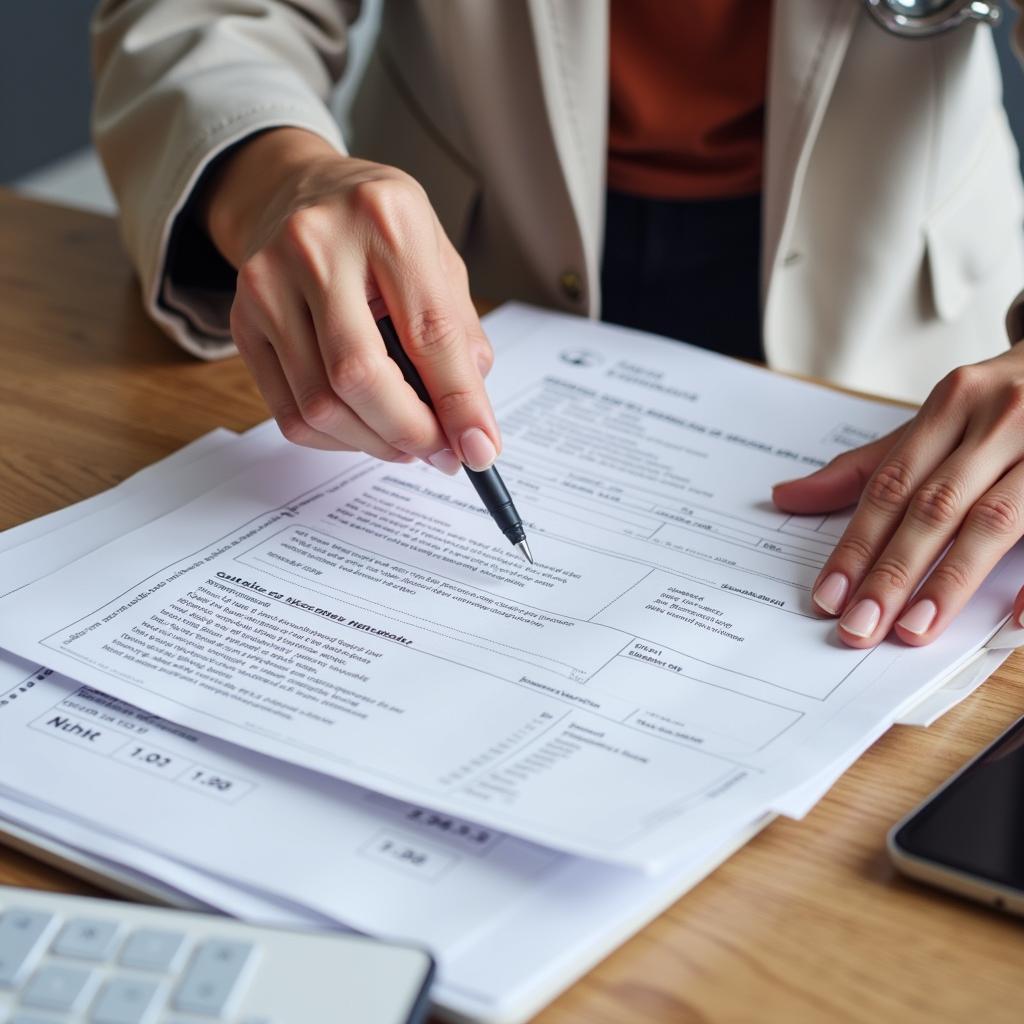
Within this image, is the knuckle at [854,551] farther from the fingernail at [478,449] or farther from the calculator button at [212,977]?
the calculator button at [212,977]

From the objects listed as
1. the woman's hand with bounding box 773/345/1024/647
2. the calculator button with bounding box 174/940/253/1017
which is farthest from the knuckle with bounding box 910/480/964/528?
the calculator button with bounding box 174/940/253/1017

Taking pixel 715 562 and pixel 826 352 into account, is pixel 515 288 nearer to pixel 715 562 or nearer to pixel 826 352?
pixel 826 352

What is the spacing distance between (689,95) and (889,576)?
26.2 inches

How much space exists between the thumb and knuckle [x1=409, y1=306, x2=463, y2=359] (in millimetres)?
200

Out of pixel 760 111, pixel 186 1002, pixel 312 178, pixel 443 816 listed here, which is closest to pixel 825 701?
pixel 443 816

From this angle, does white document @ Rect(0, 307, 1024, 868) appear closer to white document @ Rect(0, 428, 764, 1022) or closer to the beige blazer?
white document @ Rect(0, 428, 764, 1022)

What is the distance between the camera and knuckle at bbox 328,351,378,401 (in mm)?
628

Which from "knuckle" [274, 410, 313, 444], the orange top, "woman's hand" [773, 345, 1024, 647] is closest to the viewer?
"woman's hand" [773, 345, 1024, 647]

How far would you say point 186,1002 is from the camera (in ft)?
1.21

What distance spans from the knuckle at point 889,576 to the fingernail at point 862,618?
1 cm

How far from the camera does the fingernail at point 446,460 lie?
26.0 inches

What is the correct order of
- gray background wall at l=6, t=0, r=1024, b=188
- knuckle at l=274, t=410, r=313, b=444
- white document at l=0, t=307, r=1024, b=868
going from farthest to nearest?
1. gray background wall at l=6, t=0, r=1024, b=188
2. knuckle at l=274, t=410, r=313, b=444
3. white document at l=0, t=307, r=1024, b=868

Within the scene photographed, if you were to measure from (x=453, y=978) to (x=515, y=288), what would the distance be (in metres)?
0.81

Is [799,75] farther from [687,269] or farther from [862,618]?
[862,618]
